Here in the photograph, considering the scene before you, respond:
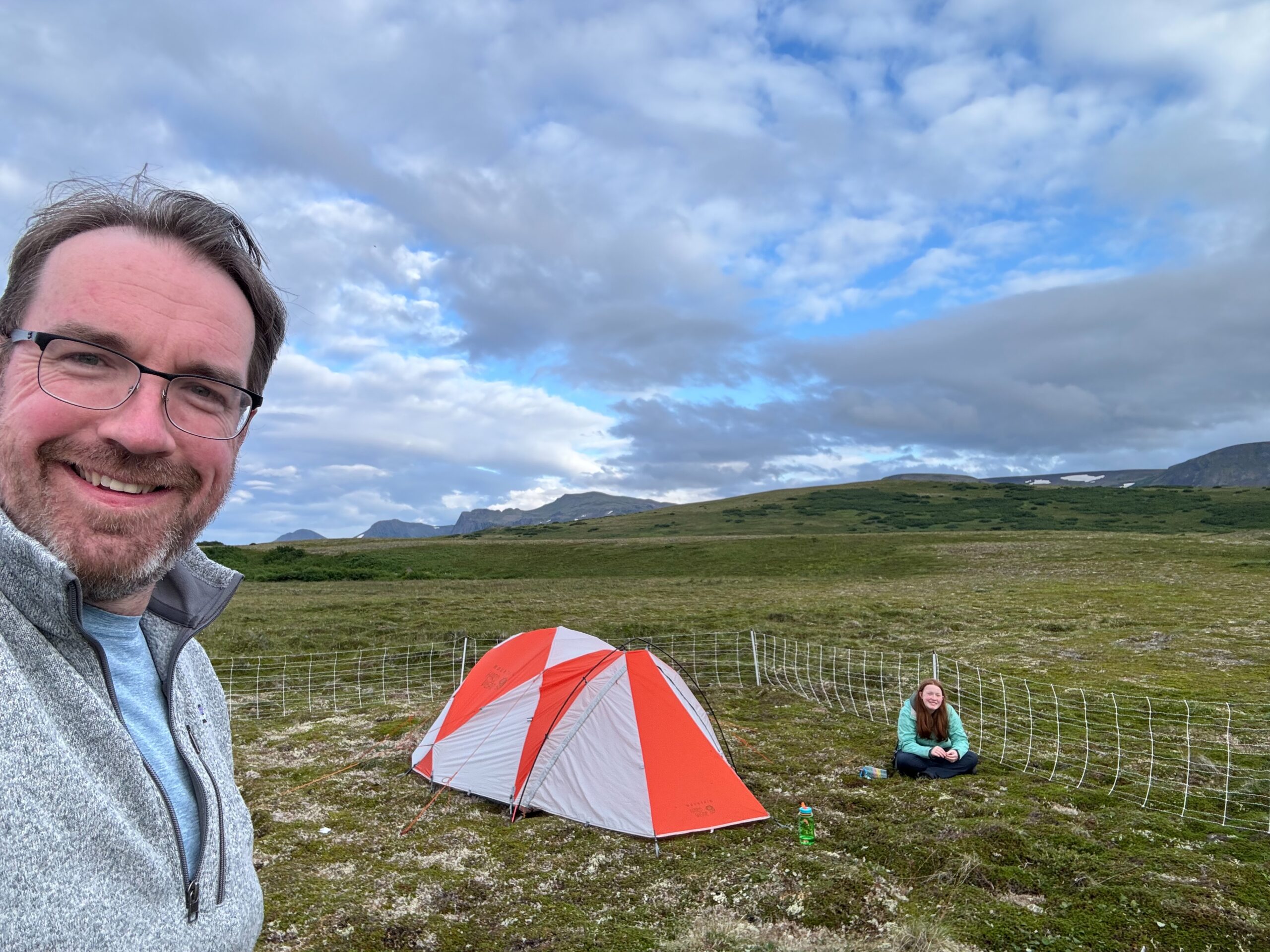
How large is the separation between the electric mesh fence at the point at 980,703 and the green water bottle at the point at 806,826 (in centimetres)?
409

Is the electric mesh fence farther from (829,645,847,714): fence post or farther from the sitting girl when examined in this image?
the sitting girl

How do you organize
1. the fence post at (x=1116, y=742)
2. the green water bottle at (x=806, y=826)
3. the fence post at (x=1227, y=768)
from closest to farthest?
the green water bottle at (x=806, y=826)
the fence post at (x=1227, y=768)
the fence post at (x=1116, y=742)

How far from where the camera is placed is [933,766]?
10609 millimetres

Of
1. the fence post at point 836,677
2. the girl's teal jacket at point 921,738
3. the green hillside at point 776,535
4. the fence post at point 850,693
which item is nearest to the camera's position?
the girl's teal jacket at point 921,738

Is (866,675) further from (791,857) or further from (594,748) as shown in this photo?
(791,857)

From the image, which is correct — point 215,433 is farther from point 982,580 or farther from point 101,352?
point 982,580

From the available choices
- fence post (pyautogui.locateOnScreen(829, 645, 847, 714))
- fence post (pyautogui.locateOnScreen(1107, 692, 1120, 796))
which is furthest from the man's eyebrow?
fence post (pyautogui.locateOnScreen(829, 645, 847, 714))

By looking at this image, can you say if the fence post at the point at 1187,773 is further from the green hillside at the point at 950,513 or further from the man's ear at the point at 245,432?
the green hillside at the point at 950,513

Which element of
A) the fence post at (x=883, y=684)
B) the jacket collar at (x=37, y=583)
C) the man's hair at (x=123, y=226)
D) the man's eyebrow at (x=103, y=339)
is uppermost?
the man's hair at (x=123, y=226)

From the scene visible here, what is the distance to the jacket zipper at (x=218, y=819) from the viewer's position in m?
1.86

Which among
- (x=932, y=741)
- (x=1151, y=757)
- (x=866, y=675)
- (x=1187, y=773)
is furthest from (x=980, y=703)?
(x=932, y=741)

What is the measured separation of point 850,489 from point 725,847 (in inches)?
5225

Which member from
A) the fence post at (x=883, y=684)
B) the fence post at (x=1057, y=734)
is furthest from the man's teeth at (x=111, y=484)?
the fence post at (x=883, y=684)

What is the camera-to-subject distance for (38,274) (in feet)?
5.58
